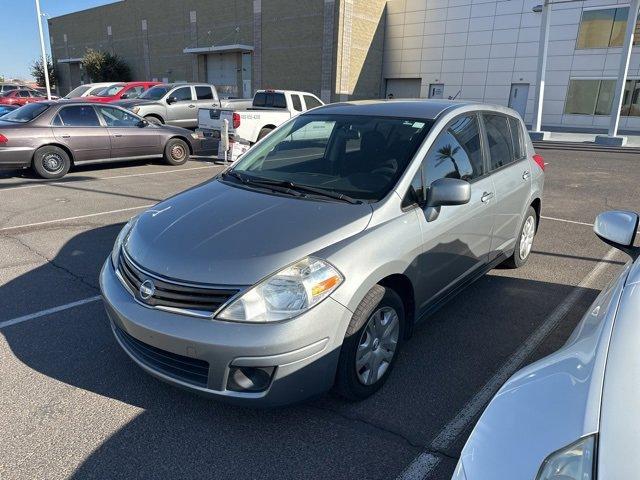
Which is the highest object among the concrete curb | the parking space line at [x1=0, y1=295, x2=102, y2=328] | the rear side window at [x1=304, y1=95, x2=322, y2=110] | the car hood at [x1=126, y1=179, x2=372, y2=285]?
the rear side window at [x1=304, y1=95, x2=322, y2=110]

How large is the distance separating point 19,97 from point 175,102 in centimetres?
1654

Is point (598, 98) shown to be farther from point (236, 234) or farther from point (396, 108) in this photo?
point (236, 234)

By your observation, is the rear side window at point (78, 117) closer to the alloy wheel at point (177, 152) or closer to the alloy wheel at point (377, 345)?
the alloy wheel at point (177, 152)

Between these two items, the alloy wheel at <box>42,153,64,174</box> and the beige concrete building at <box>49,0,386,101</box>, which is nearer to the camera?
the alloy wheel at <box>42,153,64,174</box>

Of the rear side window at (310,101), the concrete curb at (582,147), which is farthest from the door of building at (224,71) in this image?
the concrete curb at (582,147)

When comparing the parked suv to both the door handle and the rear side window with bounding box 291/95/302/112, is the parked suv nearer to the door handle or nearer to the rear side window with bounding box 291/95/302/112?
the rear side window with bounding box 291/95/302/112

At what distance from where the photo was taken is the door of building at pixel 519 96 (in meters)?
32.3

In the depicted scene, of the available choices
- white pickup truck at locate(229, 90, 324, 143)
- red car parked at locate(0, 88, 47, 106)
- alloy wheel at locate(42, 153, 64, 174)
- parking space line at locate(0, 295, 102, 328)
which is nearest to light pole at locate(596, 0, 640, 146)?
white pickup truck at locate(229, 90, 324, 143)

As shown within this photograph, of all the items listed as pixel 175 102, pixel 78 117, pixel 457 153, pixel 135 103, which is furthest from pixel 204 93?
pixel 457 153

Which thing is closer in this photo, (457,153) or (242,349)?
(242,349)

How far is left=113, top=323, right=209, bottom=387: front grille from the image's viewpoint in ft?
8.14

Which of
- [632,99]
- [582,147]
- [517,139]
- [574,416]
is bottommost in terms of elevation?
[582,147]

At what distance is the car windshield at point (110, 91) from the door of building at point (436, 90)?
78.0 ft

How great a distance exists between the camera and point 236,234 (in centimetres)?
277
